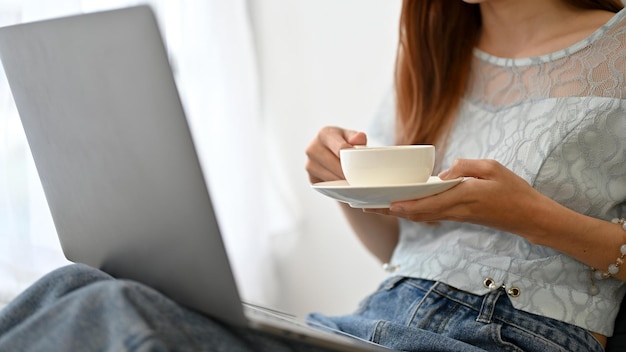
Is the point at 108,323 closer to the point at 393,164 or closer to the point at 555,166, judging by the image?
the point at 393,164

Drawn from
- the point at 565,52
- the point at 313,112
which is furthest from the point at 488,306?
the point at 313,112

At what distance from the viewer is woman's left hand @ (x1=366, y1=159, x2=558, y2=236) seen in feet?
3.31

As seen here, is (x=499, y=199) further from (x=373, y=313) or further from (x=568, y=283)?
(x=373, y=313)

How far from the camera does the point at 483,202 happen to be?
1.05m

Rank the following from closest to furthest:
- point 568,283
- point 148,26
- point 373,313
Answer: point 148,26, point 568,283, point 373,313

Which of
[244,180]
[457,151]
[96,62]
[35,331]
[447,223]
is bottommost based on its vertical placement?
[244,180]

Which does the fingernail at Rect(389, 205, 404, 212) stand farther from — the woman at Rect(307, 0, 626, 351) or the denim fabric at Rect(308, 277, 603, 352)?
the denim fabric at Rect(308, 277, 603, 352)

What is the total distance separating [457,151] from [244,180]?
3.28 ft

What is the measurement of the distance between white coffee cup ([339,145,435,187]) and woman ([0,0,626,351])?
0.13 feet

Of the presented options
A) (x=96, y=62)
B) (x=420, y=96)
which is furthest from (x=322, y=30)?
(x=96, y=62)

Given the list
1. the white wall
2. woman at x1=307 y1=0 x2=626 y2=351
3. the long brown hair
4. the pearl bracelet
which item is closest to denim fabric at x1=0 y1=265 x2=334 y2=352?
woman at x1=307 y1=0 x2=626 y2=351

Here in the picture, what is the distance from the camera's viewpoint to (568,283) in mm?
1206

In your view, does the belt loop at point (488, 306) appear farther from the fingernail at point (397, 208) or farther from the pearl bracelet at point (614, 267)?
the fingernail at point (397, 208)

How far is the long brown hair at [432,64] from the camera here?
57.2 inches
